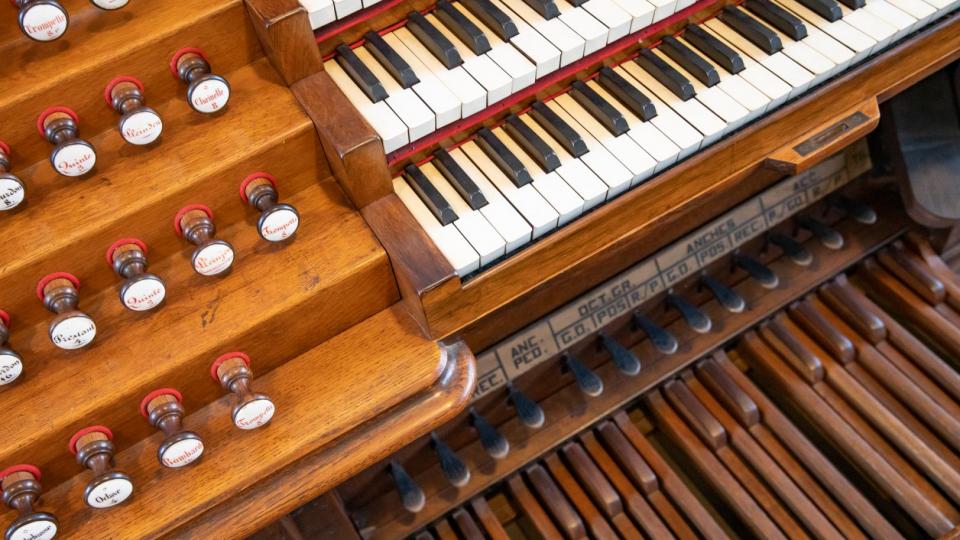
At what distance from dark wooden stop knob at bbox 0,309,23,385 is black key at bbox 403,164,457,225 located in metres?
0.70

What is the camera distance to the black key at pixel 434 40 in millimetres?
1677

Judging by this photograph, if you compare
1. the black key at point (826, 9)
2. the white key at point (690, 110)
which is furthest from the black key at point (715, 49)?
the black key at point (826, 9)

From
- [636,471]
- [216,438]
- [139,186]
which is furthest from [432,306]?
[636,471]

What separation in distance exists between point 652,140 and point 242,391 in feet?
2.78

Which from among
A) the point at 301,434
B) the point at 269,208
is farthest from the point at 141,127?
the point at 301,434

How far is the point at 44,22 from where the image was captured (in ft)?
4.80

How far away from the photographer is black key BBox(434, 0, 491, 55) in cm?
170

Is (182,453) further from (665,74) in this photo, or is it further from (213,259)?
(665,74)

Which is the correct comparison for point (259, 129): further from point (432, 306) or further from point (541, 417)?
point (541, 417)

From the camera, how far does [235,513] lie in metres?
1.50

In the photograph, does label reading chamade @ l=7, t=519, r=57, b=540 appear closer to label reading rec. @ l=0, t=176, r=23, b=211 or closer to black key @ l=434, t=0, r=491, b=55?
label reading rec. @ l=0, t=176, r=23, b=211

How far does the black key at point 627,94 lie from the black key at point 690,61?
12cm

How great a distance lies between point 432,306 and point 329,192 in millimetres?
310

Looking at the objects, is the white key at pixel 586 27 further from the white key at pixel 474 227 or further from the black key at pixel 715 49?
the white key at pixel 474 227
